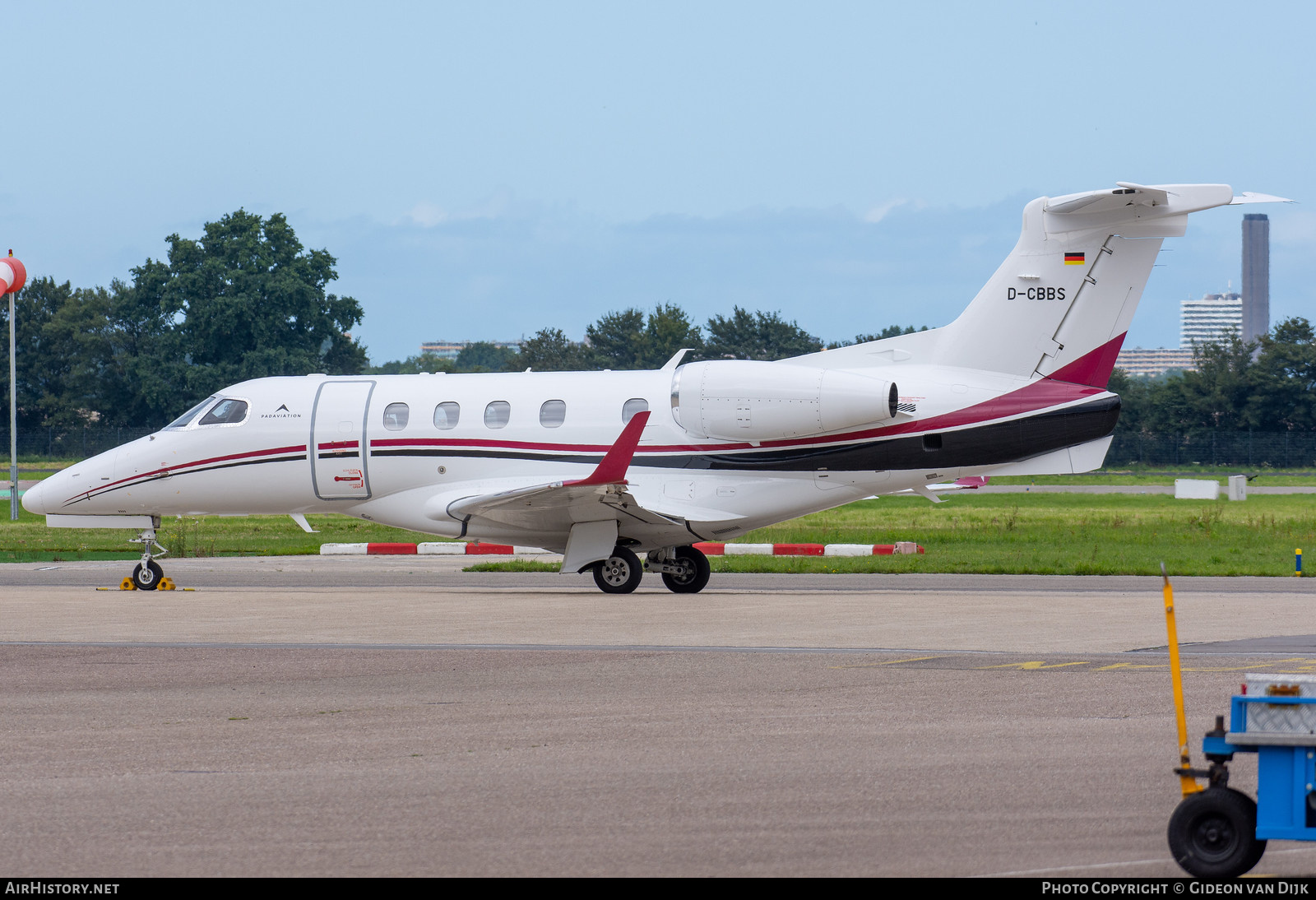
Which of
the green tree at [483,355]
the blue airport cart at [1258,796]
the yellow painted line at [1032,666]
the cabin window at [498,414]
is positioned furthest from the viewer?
the green tree at [483,355]

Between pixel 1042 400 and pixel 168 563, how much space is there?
57.1 feet

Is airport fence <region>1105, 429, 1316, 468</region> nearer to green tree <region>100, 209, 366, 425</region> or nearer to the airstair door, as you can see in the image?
green tree <region>100, 209, 366, 425</region>

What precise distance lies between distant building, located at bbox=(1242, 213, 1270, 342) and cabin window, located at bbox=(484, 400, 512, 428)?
6923 inches

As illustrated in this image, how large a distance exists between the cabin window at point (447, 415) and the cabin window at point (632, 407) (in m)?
2.55

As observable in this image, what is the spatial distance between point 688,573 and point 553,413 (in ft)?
10.2

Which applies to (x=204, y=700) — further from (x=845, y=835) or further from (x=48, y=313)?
(x=48, y=313)

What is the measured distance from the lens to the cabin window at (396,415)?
20.9m

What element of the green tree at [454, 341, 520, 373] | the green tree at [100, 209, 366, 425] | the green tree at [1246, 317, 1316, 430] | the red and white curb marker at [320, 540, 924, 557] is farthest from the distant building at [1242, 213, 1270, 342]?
the red and white curb marker at [320, 540, 924, 557]

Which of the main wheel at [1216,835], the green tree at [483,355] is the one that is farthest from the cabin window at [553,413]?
the green tree at [483,355]

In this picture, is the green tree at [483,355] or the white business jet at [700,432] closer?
the white business jet at [700,432]

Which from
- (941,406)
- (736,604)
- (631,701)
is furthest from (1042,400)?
(631,701)

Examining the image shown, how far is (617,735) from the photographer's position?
943 cm

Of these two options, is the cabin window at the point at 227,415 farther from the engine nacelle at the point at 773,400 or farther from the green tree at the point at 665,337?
the green tree at the point at 665,337

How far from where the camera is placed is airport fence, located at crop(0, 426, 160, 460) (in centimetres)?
6425
